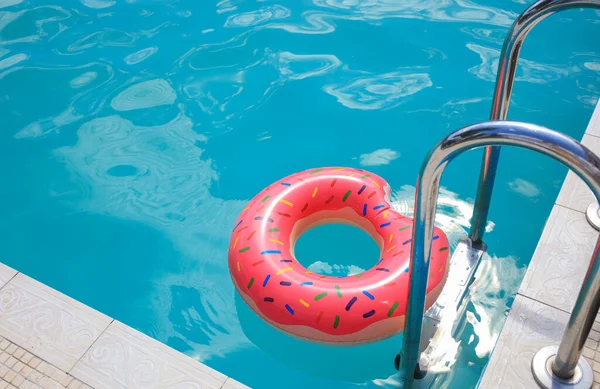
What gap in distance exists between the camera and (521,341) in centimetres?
194

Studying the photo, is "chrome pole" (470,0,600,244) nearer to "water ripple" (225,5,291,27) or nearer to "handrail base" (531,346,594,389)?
"handrail base" (531,346,594,389)

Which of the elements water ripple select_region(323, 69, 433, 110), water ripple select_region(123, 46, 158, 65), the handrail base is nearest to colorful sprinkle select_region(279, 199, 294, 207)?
the handrail base

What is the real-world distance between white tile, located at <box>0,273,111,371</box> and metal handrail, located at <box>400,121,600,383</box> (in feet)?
4.13

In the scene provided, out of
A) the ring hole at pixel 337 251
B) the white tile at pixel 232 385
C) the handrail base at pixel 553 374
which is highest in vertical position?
the handrail base at pixel 553 374

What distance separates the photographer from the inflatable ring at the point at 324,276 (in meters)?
2.15

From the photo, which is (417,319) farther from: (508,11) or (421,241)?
(508,11)

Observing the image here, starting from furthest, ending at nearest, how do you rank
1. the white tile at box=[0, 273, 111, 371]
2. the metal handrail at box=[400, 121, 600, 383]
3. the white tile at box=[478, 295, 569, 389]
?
the white tile at box=[0, 273, 111, 371] → the white tile at box=[478, 295, 569, 389] → the metal handrail at box=[400, 121, 600, 383]

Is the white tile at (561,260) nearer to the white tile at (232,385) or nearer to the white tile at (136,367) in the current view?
the white tile at (232,385)

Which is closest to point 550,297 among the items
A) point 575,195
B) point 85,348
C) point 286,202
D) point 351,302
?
point 575,195

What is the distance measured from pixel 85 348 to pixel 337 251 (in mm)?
1276

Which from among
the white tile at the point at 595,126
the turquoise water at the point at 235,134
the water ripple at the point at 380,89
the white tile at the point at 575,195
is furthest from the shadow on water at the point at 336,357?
the water ripple at the point at 380,89

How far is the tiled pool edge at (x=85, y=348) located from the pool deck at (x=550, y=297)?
0.94 m

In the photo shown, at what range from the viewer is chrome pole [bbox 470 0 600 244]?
173cm

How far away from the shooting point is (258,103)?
389 cm
